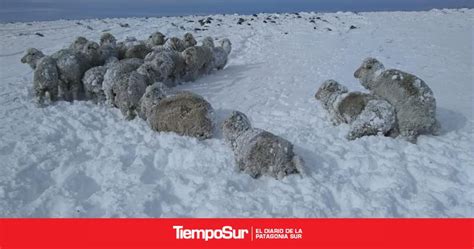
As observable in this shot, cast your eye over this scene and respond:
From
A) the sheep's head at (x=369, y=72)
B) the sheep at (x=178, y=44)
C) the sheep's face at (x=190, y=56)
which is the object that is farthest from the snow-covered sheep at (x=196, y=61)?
the sheep's head at (x=369, y=72)

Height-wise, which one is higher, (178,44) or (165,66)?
(178,44)

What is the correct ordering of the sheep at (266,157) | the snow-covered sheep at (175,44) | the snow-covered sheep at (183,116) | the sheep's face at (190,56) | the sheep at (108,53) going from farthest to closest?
the snow-covered sheep at (175,44), the sheep's face at (190,56), the sheep at (108,53), the snow-covered sheep at (183,116), the sheep at (266,157)

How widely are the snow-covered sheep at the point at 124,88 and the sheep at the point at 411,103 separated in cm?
487

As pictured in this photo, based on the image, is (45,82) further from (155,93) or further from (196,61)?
(196,61)

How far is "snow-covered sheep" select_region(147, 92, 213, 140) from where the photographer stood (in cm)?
682

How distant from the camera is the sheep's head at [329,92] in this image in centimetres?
797

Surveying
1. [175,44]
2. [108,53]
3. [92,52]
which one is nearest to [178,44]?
[175,44]

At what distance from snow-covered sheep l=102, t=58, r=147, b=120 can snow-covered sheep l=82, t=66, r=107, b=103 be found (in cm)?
27

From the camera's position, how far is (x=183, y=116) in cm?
689

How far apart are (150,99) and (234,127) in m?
2.18

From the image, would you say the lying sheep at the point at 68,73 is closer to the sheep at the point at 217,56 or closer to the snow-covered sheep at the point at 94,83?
the snow-covered sheep at the point at 94,83
